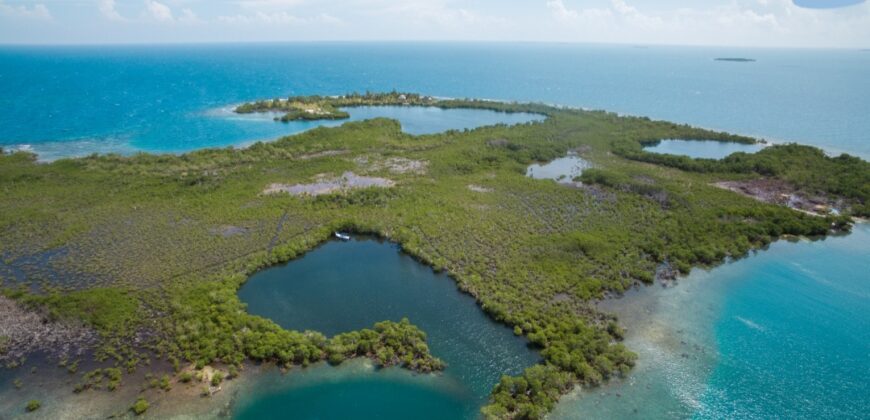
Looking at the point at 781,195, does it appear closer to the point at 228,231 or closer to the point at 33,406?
the point at 228,231

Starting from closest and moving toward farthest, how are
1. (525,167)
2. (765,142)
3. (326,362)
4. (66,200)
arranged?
(326,362) → (66,200) → (525,167) → (765,142)

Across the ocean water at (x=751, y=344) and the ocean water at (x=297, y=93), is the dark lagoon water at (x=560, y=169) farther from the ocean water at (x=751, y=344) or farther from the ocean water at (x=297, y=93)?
the ocean water at (x=297, y=93)

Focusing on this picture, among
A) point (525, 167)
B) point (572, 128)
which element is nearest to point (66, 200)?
point (525, 167)

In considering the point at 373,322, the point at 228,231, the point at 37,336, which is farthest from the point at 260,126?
the point at 373,322

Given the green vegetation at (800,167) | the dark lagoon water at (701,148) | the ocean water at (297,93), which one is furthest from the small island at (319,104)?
the green vegetation at (800,167)

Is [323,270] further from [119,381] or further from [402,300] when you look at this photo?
[119,381]
